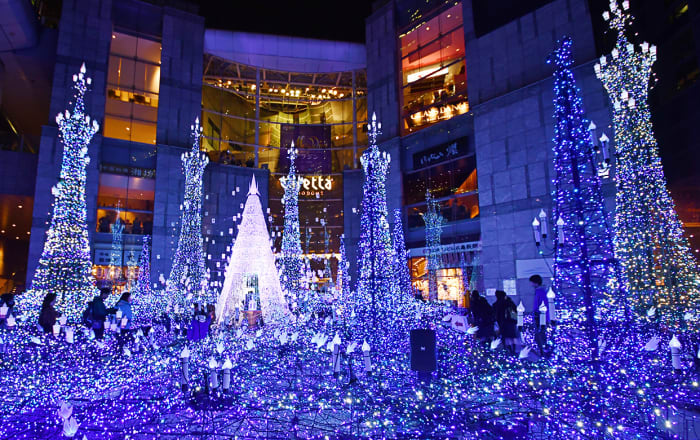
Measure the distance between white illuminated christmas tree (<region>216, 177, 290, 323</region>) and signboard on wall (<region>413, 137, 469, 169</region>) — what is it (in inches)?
568

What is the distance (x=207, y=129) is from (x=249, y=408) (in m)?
28.3

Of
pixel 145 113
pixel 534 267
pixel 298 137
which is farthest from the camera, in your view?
pixel 298 137

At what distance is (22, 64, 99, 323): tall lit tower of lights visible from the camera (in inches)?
463

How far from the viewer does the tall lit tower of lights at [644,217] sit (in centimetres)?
1036

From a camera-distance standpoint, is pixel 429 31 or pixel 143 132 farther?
pixel 429 31

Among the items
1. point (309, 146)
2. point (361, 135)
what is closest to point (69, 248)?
point (309, 146)

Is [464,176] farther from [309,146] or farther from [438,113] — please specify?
[309,146]

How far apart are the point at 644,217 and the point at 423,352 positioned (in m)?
7.91

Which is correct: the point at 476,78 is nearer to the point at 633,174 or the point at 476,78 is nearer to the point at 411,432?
the point at 633,174

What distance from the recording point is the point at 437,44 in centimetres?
2647

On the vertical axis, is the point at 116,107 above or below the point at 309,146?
above

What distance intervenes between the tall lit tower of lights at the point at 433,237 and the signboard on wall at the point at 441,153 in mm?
2130

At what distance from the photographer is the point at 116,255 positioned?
24359mm

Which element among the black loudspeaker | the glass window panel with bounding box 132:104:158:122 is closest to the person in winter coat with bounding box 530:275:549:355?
the black loudspeaker
